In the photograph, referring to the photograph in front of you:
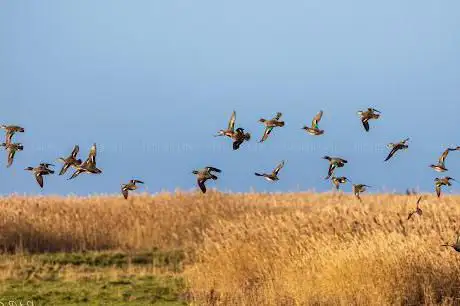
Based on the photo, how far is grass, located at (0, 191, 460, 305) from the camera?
49.7 feet

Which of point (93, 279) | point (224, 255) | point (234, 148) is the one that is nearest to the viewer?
point (234, 148)

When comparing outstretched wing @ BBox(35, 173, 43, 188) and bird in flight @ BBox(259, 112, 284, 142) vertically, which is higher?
bird in flight @ BBox(259, 112, 284, 142)

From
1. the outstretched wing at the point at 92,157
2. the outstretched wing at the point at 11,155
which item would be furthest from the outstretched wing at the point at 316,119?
the outstretched wing at the point at 11,155

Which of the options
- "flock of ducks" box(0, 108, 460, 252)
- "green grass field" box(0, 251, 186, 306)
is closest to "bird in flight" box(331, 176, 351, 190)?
"flock of ducks" box(0, 108, 460, 252)

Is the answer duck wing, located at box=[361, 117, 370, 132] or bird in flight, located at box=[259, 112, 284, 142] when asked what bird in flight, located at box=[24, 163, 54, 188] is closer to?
bird in flight, located at box=[259, 112, 284, 142]

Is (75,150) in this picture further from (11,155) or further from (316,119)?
(316,119)

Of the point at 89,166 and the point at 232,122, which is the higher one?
the point at 232,122

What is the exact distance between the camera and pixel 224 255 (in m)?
19.1

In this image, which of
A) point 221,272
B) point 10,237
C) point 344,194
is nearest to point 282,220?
point 221,272

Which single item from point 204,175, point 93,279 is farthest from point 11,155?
point 93,279

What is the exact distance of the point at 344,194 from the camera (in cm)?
4188

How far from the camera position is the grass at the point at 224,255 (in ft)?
49.7

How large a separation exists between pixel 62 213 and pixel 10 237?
10.1 feet

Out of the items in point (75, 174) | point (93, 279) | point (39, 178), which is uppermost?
point (39, 178)
